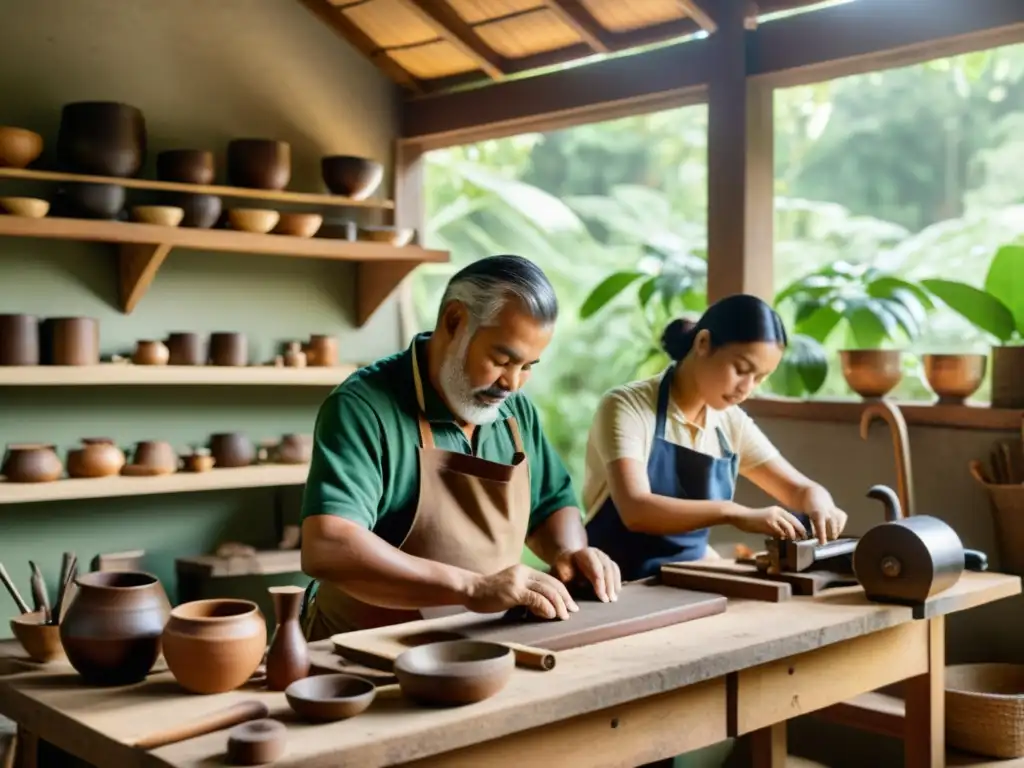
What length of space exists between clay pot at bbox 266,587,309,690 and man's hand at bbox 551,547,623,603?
2.53 feet

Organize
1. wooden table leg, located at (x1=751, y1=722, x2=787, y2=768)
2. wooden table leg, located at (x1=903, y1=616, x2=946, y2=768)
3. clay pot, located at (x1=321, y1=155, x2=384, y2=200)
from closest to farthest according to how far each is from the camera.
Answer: wooden table leg, located at (x1=903, y1=616, x2=946, y2=768), wooden table leg, located at (x1=751, y1=722, x2=787, y2=768), clay pot, located at (x1=321, y1=155, x2=384, y2=200)

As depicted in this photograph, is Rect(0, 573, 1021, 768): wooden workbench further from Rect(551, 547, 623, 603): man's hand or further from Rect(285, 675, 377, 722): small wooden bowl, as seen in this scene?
Rect(551, 547, 623, 603): man's hand

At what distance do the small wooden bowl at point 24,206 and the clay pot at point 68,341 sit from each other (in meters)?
0.40

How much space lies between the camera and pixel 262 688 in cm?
211

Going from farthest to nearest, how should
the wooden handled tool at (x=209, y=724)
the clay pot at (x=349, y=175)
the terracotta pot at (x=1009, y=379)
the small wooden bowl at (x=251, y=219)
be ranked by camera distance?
the clay pot at (x=349, y=175)
the small wooden bowl at (x=251, y=219)
the terracotta pot at (x=1009, y=379)
the wooden handled tool at (x=209, y=724)

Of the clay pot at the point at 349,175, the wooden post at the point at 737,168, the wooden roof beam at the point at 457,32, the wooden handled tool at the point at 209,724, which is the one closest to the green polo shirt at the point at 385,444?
the wooden handled tool at the point at 209,724

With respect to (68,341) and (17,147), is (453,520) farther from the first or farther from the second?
(17,147)

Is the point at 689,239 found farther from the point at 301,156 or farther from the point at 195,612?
the point at 195,612

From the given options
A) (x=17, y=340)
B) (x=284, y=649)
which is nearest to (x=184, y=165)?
(x=17, y=340)

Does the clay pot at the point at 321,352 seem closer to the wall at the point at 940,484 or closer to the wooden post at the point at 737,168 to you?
the wooden post at the point at 737,168

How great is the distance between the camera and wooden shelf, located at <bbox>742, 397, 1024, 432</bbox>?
→ 149 inches

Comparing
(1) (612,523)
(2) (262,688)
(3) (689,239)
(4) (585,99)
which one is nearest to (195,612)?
(2) (262,688)

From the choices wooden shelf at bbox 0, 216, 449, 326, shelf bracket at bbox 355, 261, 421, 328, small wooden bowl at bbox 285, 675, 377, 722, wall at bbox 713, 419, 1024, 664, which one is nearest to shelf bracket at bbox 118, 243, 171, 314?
wooden shelf at bbox 0, 216, 449, 326

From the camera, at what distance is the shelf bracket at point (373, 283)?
542cm
